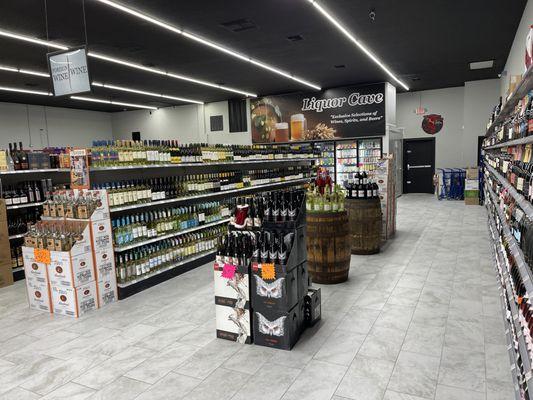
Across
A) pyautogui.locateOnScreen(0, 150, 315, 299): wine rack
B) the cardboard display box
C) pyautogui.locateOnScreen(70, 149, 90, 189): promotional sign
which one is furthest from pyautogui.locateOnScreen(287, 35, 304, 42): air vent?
the cardboard display box

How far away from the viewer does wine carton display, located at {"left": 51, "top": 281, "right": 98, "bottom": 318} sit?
443 cm

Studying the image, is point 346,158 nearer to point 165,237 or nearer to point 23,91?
point 165,237

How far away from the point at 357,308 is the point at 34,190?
5.53 metres

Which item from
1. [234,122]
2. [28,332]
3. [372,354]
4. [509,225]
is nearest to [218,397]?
[372,354]

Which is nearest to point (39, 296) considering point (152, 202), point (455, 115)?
point (152, 202)

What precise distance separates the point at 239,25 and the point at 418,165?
11237 mm

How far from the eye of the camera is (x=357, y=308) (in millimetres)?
4312

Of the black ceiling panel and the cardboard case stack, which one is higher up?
the black ceiling panel

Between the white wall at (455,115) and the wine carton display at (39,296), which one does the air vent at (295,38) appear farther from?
the white wall at (455,115)

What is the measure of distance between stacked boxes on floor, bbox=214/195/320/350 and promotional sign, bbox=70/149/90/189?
7.84 ft

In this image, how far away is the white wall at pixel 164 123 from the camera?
1600 centimetres

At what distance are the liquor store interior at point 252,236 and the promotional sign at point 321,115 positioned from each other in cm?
98

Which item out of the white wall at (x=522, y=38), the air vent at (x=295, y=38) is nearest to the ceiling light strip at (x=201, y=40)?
the air vent at (x=295, y=38)

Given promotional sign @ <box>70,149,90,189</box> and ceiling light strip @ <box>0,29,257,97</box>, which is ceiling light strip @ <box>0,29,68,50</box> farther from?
promotional sign @ <box>70,149,90,189</box>
